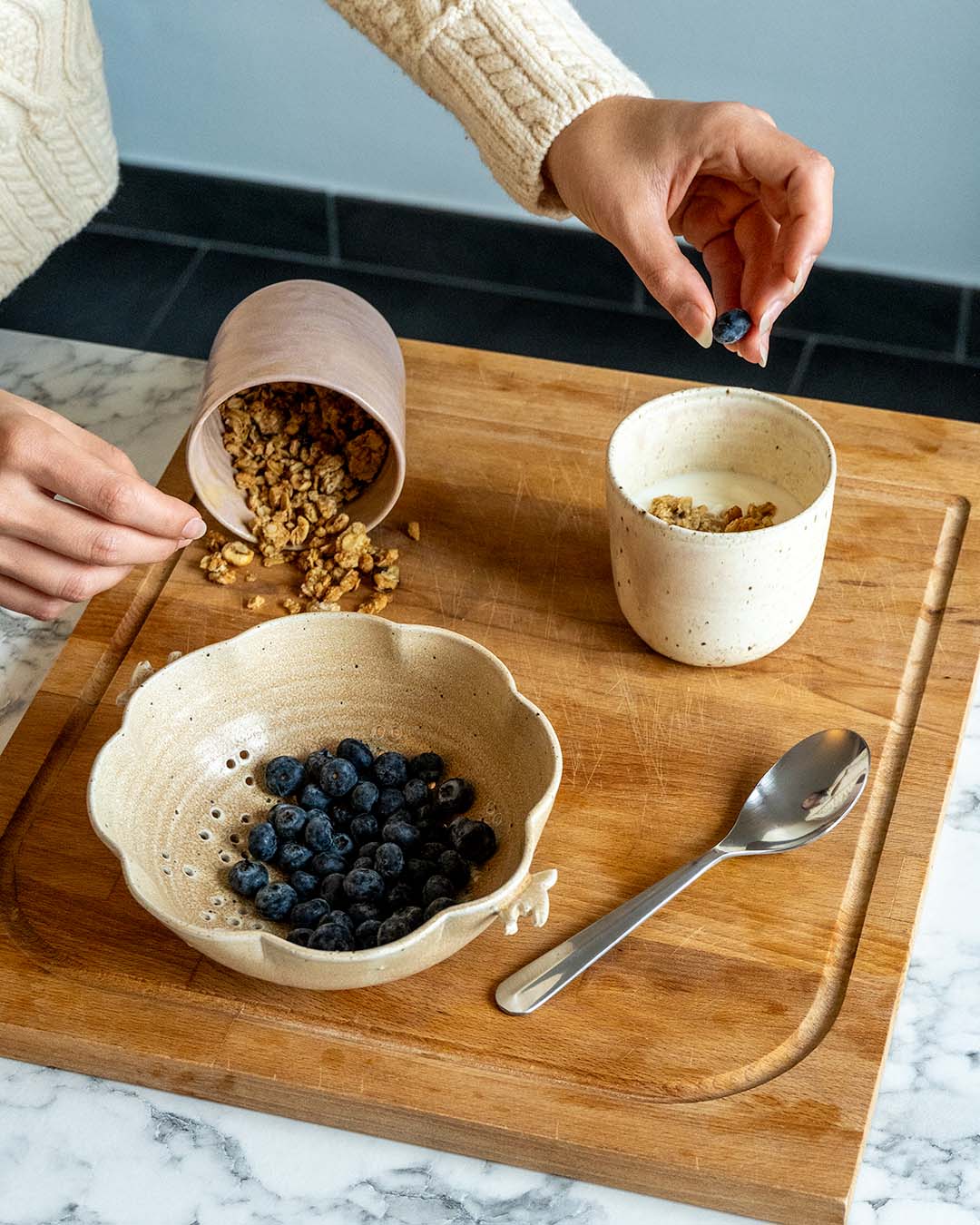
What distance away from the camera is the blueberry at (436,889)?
0.91 m

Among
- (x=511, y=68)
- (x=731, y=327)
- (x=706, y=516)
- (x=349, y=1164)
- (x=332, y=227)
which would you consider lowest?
(x=332, y=227)

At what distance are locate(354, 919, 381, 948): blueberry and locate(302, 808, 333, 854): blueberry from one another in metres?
Result: 0.08

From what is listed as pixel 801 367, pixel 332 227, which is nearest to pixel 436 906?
pixel 801 367

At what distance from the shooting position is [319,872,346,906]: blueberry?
936 mm

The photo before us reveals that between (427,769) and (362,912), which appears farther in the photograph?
(427,769)

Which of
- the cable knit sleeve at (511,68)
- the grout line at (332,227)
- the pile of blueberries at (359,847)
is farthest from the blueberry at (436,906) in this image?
the grout line at (332,227)

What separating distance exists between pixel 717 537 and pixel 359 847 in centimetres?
33

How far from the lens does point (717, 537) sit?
1.01 metres

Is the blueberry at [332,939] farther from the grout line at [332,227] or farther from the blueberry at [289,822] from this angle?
the grout line at [332,227]

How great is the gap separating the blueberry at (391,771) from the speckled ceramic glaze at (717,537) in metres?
0.23

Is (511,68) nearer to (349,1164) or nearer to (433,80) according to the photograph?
(433,80)

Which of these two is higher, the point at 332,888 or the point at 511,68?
the point at 511,68

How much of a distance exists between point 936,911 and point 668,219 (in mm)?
585

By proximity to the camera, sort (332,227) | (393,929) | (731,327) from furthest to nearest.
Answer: (332,227)
(731,327)
(393,929)
